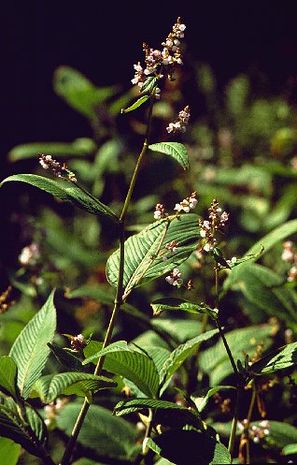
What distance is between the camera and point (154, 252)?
3.59ft

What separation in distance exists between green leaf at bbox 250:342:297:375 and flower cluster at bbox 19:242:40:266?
798 mm

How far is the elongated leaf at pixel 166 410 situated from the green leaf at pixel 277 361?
0.38 ft

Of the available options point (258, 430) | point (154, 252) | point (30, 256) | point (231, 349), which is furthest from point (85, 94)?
point (258, 430)

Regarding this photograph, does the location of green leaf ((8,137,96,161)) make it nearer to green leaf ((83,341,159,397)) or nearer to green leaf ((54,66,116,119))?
green leaf ((54,66,116,119))

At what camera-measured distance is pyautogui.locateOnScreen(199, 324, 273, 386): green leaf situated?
1.36 m

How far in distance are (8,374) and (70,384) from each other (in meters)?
0.13

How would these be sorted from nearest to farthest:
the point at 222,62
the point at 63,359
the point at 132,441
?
the point at 63,359 < the point at 132,441 < the point at 222,62

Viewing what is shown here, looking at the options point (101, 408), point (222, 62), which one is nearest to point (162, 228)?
point (101, 408)

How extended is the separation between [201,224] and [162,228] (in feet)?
0.44

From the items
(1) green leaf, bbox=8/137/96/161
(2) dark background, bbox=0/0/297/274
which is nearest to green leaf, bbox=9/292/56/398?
(1) green leaf, bbox=8/137/96/161

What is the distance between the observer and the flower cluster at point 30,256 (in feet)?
5.45

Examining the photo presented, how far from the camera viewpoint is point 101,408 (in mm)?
1374

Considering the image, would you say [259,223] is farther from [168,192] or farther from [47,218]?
[47,218]

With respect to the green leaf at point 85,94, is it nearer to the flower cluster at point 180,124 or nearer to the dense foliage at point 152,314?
the dense foliage at point 152,314
